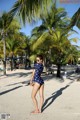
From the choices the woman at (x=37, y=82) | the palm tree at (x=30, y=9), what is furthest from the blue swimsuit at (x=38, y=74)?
the palm tree at (x=30, y=9)

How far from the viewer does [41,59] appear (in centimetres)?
872

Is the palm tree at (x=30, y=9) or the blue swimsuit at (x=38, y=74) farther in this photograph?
the palm tree at (x=30, y=9)

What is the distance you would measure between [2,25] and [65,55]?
25.6 feet

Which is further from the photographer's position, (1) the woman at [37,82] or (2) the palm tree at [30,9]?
(2) the palm tree at [30,9]

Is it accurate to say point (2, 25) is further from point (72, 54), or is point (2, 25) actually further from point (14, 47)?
point (14, 47)

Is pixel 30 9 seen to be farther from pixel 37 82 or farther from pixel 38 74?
pixel 37 82

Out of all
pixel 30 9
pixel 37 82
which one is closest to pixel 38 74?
pixel 37 82

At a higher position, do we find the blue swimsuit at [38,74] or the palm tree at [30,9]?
the palm tree at [30,9]

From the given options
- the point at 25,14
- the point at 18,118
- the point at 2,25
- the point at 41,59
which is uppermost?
the point at 2,25

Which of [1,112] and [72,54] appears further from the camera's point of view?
[72,54]

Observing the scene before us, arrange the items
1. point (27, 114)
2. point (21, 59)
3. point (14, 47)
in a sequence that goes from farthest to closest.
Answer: point (21, 59) < point (14, 47) < point (27, 114)

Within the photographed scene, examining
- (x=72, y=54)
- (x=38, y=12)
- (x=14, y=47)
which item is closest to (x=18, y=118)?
(x=38, y=12)

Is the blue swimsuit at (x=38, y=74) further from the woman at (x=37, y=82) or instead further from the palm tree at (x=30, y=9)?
the palm tree at (x=30, y=9)

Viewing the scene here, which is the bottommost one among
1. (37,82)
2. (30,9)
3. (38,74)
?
(37,82)
